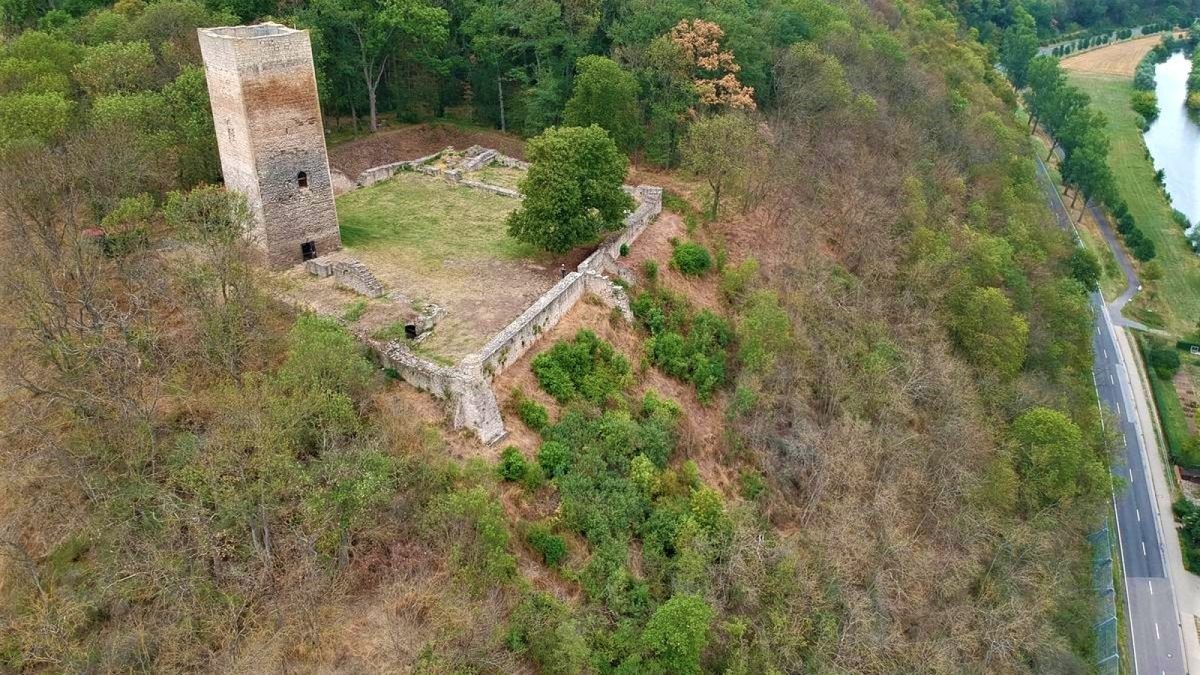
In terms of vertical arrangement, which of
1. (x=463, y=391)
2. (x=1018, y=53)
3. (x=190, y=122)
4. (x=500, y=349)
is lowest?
(x=463, y=391)

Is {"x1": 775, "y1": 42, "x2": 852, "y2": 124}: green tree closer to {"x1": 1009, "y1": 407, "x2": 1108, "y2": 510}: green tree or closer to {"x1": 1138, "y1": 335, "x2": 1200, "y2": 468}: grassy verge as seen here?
{"x1": 1009, "y1": 407, "x2": 1108, "y2": 510}: green tree

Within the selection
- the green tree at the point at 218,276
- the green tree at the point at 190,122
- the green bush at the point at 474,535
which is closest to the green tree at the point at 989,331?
the green bush at the point at 474,535

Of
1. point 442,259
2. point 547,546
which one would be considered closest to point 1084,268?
point 442,259

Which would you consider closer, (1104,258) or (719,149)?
(719,149)

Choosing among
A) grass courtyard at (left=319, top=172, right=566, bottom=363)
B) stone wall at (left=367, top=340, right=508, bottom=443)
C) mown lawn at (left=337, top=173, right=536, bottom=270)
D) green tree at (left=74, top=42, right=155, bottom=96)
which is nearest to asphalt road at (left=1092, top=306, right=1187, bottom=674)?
stone wall at (left=367, top=340, right=508, bottom=443)

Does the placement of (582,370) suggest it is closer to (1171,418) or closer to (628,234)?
(628,234)

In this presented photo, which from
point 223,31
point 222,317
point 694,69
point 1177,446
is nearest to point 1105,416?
point 1177,446
